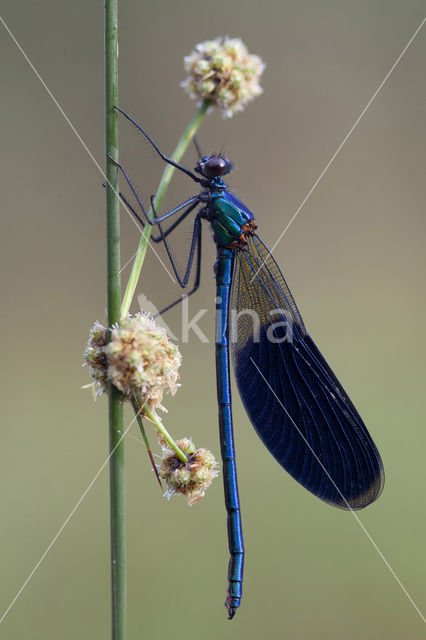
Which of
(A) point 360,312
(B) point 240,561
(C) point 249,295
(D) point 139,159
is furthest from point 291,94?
(B) point 240,561

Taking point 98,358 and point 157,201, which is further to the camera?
point 157,201

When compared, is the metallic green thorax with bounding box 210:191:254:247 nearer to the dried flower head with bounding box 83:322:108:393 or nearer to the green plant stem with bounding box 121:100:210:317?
the green plant stem with bounding box 121:100:210:317

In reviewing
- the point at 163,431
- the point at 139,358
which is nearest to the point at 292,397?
the point at 163,431

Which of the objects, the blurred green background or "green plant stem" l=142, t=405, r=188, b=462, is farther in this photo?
the blurred green background

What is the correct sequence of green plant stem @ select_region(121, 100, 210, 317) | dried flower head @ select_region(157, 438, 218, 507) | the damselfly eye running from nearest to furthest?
green plant stem @ select_region(121, 100, 210, 317), dried flower head @ select_region(157, 438, 218, 507), the damselfly eye
